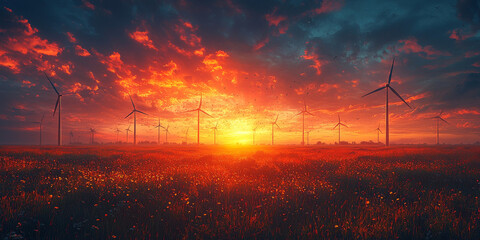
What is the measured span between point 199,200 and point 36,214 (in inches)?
154

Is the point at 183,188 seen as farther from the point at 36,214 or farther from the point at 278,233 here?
the point at 278,233

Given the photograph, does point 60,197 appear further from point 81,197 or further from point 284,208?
point 284,208

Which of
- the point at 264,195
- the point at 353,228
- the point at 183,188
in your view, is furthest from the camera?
the point at 183,188

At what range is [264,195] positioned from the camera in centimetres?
712

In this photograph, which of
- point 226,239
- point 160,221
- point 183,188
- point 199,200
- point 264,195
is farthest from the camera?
point 183,188

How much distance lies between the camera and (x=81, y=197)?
6.58 m

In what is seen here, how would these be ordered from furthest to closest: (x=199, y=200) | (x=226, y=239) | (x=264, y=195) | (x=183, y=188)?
(x=183, y=188), (x=264, y=195), (x=199, y=200), (x=226, y=239)

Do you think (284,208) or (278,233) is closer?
(278,233)

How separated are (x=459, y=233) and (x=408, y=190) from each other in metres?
4.10

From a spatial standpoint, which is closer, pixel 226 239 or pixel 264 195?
pixel 226 239

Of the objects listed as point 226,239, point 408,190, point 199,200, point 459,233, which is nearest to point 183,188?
point 199,200

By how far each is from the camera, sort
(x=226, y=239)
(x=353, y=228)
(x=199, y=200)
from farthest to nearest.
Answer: (x=199, y=200)
(x=353, y=228)
(x=226, y=239)

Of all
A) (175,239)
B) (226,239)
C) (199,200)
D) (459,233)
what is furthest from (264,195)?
(459,233)

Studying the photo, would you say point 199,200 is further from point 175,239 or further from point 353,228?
point 353,228
